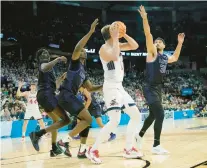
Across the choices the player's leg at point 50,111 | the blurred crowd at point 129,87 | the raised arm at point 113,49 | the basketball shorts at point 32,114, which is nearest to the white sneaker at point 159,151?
the player's leg at point 50,111

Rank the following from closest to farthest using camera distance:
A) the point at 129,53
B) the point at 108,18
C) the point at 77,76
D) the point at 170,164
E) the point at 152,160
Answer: the point at 170,164 < the point at 152,160 < the point at 77,76 < the point at 129,53 < the point at 108,18

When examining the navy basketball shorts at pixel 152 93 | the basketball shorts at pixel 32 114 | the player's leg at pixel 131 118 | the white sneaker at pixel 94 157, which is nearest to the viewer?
the white sneaker at pixel 94 157

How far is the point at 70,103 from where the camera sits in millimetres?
5328

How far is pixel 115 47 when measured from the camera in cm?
482

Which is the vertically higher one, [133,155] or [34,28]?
[34,28]

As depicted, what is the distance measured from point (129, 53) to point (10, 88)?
46.1 ft

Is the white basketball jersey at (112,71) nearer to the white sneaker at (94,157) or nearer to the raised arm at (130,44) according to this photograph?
the raised arm at (130,44)

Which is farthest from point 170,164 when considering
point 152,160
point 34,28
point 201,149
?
point 34,28

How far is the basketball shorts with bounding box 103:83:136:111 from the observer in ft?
16.3

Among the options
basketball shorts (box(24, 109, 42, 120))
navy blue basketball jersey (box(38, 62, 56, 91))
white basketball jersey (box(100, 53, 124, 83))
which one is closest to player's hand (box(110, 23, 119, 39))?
white basketball jersey (box(100, 53, 124, 83))

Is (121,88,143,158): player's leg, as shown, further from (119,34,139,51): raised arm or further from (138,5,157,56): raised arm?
(138,5,157,56): raised arm

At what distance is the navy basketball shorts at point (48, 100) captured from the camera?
19.0ft

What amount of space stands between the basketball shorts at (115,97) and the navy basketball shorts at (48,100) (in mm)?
1137

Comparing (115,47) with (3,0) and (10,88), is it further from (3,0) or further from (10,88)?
(3,0)
